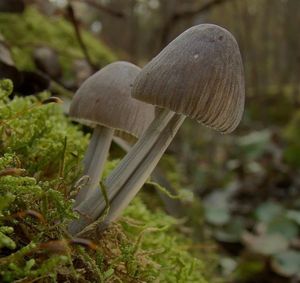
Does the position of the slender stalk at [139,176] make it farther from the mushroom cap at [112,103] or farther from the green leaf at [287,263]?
the green leaf at [287,263]

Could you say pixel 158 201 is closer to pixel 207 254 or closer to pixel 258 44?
pixel 207 254

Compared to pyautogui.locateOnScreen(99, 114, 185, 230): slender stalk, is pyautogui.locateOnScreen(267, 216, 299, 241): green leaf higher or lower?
lower

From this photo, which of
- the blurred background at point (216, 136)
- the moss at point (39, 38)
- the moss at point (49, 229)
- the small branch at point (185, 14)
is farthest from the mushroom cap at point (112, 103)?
the small branch at point (185, 14)

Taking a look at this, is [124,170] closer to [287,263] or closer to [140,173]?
[140,173]

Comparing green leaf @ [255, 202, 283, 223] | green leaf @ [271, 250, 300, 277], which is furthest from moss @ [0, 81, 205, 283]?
green leaf @ [255, 202, 283, 223]

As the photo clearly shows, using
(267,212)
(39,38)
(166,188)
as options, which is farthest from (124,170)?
(267,212)

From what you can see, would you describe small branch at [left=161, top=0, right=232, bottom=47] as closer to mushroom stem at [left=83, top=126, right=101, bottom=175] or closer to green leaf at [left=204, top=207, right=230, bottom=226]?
green leaf at [left=204, top=207, right=230, bottom=226]
